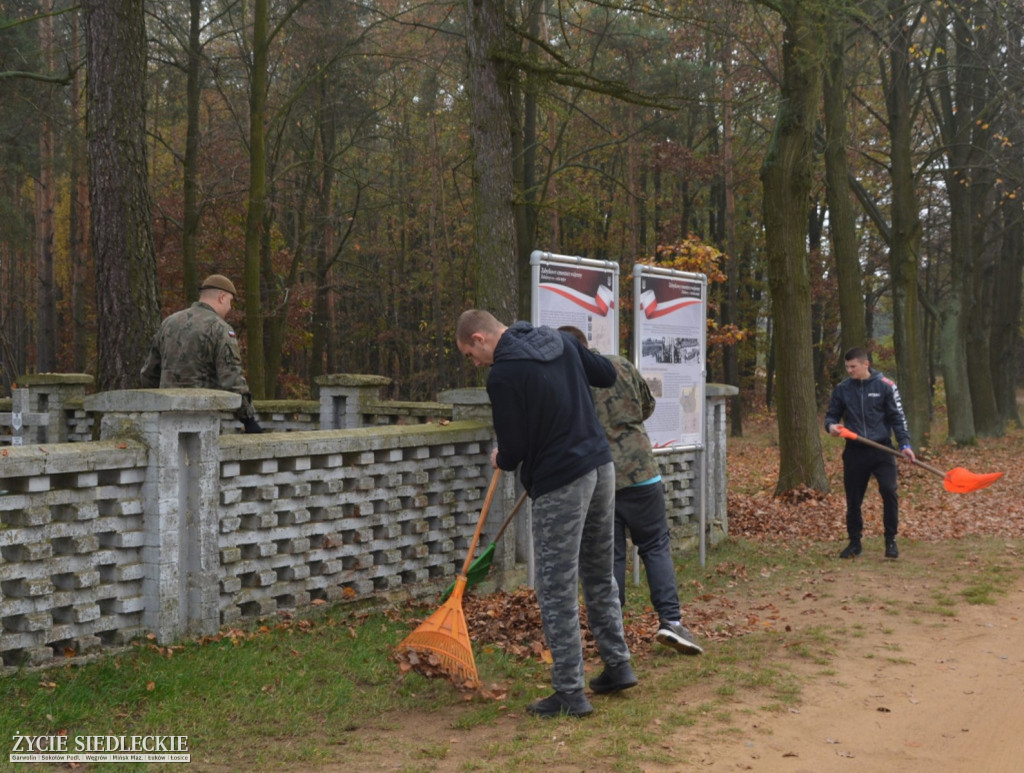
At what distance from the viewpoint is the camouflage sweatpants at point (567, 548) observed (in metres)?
5.46

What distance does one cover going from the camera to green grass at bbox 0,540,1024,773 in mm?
4934

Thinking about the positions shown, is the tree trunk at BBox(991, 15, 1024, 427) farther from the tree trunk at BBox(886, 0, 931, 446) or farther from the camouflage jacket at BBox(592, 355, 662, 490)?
the camouflage jacket at BBox(592, 355, 662, 490)

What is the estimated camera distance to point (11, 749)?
465 centimetres

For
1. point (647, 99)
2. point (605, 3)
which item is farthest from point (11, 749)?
point (605, 3)

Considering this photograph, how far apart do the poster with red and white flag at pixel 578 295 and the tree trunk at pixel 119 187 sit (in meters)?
3.74

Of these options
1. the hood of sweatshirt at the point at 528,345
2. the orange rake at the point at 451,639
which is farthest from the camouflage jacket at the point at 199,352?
the hood of sweatshirt at the point at 528,345

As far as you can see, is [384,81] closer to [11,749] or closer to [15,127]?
[15,127]

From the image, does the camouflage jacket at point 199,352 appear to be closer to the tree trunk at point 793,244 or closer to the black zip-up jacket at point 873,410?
the black zip-up jacket at point 873,410

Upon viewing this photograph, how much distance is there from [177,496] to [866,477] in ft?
22.4

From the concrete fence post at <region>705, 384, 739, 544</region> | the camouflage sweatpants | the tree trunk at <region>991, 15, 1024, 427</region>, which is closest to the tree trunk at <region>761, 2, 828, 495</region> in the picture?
the concrete fence post at <region>705, 384, 739, 544</region>

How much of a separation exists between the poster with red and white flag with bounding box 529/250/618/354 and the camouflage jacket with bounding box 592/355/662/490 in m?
1.09

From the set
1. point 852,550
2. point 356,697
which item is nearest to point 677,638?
point 356,697

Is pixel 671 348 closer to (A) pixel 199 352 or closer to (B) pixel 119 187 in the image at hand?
(A) pixel 199 352

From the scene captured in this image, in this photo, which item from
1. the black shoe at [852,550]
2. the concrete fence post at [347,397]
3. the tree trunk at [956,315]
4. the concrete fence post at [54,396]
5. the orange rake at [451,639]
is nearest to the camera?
the orange rake at [451,639]
